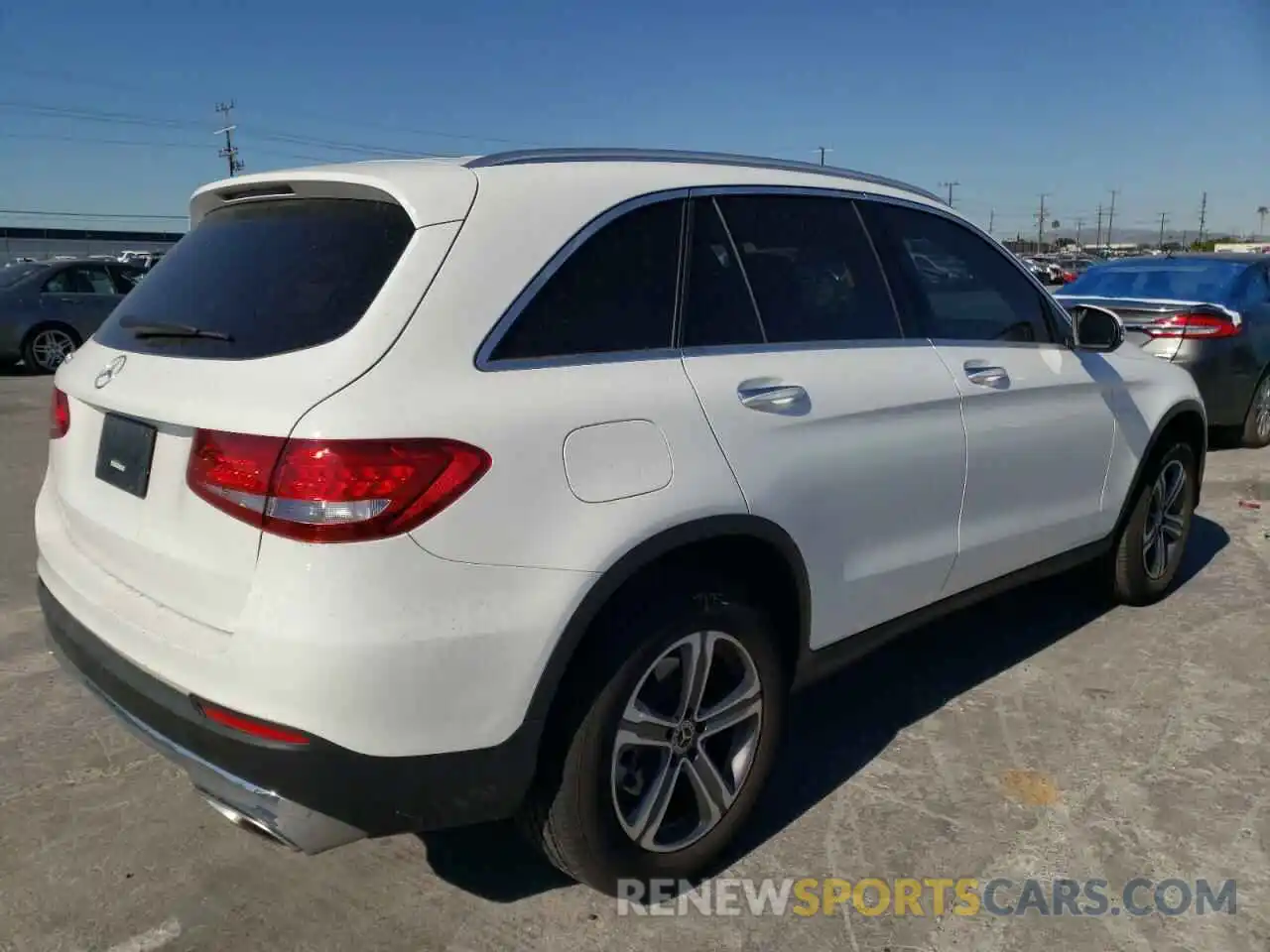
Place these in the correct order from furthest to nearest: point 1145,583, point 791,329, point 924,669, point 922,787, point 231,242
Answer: point 1145,583, point 924,669, point 922,787, point 791,329, point 231,242

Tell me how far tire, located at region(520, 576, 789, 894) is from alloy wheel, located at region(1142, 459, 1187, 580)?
261 cm

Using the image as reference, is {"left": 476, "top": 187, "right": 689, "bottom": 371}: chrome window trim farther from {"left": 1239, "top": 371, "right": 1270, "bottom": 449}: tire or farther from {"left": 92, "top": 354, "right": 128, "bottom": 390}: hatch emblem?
{"left": 1239, "top": 371, "right": 1270, "bottom": 449}: tire

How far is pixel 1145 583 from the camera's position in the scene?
4.71 meters

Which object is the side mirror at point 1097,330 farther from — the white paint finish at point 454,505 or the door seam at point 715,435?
the door seam at point 715,435

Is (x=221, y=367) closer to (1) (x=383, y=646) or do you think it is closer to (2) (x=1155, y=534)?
(1) (x=383, y=646)

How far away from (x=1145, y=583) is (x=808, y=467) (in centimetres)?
272

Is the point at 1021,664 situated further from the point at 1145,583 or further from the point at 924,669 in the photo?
the point at 1145,583

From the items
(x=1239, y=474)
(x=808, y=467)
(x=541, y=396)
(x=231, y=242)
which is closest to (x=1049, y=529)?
(x=808, y=467)

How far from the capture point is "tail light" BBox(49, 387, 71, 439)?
9.00 feet

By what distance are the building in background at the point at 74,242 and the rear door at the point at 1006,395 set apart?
191ft

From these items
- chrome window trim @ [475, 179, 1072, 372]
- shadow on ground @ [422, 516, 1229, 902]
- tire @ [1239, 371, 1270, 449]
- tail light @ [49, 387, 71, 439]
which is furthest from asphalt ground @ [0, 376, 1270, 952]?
tire @ [1239, 371, 1270, 449]

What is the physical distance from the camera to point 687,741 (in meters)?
2.62

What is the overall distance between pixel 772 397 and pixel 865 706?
1576mm

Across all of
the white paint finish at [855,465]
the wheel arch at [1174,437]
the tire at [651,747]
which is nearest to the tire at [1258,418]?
the wheel arch at [1174,437]
